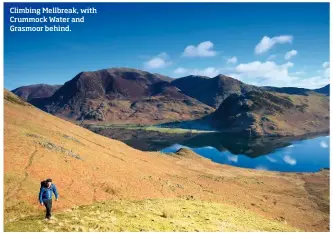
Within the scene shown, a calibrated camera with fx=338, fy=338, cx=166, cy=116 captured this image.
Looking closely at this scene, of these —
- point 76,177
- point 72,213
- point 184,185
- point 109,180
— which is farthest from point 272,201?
point 72,213

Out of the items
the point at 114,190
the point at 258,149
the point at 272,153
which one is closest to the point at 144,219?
the point at 114,190

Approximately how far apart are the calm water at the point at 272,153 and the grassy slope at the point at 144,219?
248ft

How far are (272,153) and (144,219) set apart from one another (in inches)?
4736

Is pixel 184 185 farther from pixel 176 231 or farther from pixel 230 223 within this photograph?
pixel 176 231

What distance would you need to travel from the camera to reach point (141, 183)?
35469 millimetres

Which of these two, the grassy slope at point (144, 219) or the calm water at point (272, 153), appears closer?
the grassy slope at point (144, 219)

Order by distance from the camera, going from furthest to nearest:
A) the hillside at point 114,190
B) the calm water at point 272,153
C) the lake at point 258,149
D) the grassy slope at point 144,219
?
1. the lake at point 258,149
2. the calm water at point 272,153
3. the hillside at point 114,190
4. the grassy slope at point 144,219

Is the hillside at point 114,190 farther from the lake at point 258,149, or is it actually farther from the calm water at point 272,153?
the lake at point 258,149

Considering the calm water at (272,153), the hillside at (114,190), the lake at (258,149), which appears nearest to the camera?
the hillside at (114,190)

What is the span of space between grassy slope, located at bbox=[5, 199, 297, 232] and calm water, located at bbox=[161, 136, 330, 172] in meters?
75.7

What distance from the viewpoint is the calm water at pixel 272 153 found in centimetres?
10525

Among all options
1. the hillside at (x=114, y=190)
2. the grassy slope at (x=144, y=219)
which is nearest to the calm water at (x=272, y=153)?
the hillside at (x=114, y=190)

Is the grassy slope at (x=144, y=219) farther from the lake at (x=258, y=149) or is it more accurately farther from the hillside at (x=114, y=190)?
the lake at (x=258, y=149)

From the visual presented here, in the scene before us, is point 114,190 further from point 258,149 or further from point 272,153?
point 258,149
